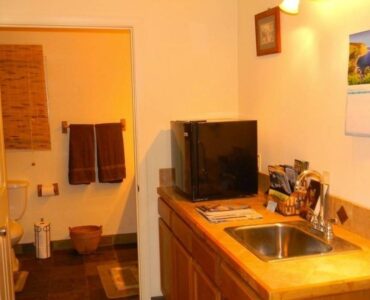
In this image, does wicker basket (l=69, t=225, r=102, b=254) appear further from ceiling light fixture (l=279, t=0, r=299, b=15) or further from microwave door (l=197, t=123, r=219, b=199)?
ceiling light fixture (l=279, t=0, r=299, b=15)

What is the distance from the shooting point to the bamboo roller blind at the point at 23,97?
412cm

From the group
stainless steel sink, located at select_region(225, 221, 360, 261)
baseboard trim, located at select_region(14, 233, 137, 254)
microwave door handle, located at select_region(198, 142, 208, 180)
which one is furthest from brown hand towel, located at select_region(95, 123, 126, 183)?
stainless steel sink, located at select_region(225, 221, 360, 261)

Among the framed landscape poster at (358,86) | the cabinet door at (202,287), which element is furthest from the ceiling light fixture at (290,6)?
the cabinet door at (202,287)

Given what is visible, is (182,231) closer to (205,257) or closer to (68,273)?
(205,257)

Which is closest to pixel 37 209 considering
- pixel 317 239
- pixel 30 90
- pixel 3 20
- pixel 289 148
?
pixel 30 90

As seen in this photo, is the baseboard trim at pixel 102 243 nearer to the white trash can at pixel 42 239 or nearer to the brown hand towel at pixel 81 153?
the white trash can at pixel 42 239

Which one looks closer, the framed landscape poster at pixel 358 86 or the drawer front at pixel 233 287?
the drawer front at pixel 233 287

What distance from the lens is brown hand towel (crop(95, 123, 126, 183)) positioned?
430 cm

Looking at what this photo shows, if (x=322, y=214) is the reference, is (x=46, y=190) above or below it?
below

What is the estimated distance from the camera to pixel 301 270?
4.84ft

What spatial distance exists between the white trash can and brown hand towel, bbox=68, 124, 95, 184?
51cm

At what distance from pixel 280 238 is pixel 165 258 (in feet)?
3.57

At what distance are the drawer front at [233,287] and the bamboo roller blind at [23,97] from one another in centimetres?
298

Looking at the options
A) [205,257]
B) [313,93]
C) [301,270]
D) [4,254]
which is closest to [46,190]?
[4,254]
